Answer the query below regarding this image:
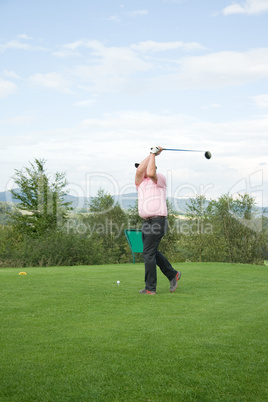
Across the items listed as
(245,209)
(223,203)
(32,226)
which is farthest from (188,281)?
(245,209)

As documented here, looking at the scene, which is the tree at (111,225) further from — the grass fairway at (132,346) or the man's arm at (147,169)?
the grass fairway at (132,346)

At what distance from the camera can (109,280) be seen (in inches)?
331

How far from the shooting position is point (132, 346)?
3.71 metres

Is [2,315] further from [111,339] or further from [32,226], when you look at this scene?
[32,226]

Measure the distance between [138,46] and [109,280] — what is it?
13575 millimetres

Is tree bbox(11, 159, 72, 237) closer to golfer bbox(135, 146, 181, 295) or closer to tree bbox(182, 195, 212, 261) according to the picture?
tree bbox(182, 195, 212, 261)

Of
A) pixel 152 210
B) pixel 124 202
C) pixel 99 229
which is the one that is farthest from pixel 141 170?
pixel 99 229

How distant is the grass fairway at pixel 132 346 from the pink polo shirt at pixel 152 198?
1.22 m

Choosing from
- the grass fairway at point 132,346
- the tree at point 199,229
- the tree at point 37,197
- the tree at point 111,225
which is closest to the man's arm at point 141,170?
the grass fairway at point 132,346

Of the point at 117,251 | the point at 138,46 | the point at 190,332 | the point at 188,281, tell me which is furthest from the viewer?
the point at 117,251

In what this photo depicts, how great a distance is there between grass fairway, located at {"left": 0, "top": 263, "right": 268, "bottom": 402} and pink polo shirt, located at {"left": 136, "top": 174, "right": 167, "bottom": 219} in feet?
4.01

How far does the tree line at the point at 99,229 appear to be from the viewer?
18406 mm

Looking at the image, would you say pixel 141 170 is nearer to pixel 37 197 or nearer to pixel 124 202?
pixel 37 197

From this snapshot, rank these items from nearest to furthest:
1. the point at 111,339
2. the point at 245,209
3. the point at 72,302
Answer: the point at 111,339 → the point at 72,302 → the point at 245,209
